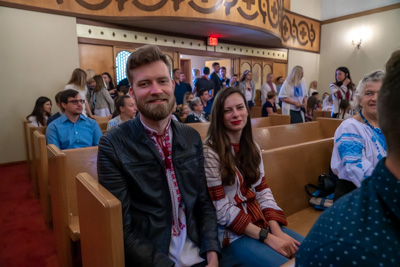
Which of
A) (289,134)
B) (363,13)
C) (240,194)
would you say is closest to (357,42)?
(363,13)

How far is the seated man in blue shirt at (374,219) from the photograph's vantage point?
0.51 meters

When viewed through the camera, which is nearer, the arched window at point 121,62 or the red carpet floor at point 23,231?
the red carpet floor at point 23,231

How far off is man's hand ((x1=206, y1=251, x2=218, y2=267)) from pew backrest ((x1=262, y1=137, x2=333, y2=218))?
2.62 feet

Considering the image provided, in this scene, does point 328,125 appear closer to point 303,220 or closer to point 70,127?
point 303,220

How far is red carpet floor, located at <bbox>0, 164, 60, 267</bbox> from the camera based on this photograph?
2.17 metres

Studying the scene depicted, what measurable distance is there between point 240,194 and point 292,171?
726 millimetres

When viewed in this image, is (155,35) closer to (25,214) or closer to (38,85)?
(38,85)

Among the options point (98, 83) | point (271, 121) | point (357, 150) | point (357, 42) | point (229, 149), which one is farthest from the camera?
point (357, 42)

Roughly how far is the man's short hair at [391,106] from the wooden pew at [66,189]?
164 cm

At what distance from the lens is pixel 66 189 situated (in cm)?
174

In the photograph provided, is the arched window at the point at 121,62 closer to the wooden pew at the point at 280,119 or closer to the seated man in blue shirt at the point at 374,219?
the wooden pew at the point at 280,119

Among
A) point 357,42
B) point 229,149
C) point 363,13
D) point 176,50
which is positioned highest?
point 363,13

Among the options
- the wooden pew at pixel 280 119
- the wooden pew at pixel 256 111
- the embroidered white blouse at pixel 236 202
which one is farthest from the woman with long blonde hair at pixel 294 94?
the embroidered white blouse at pixel 236 202

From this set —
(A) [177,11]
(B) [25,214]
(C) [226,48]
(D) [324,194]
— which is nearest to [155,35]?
(A) [177,11]
